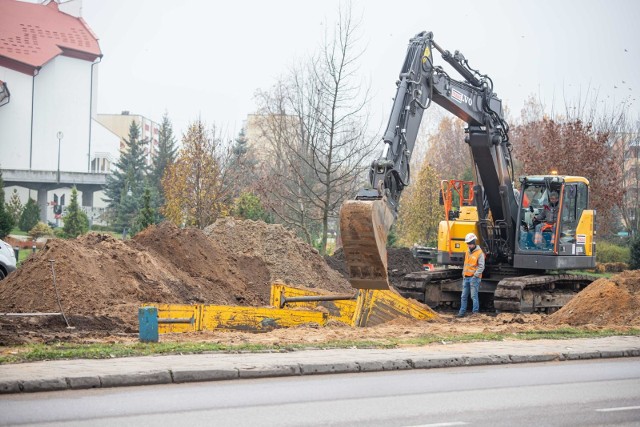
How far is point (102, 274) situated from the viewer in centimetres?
2003

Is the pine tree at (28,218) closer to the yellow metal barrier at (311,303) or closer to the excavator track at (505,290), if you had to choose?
the excavator track at (505,290)

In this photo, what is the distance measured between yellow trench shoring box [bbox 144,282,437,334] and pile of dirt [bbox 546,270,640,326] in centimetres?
330

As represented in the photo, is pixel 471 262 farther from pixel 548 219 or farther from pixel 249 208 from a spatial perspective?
pixel 249 208

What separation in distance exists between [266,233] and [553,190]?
886 cm

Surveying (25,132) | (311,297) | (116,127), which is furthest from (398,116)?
(116,127)

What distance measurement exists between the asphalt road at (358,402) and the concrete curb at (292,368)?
7.5 inches

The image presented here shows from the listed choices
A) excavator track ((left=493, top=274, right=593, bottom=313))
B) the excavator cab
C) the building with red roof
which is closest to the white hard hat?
excavator track ((left=493, top=274, right=593, bottom=313))

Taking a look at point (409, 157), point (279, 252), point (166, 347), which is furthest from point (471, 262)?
point (166, 347)

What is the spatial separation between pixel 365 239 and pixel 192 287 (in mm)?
7617

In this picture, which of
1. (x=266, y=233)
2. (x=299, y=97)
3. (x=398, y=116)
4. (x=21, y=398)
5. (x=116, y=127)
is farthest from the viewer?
(x=116, y=127)

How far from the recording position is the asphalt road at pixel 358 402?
368 inches

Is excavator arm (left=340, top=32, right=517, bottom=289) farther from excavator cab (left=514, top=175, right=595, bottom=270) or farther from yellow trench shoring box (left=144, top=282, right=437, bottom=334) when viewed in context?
yellow trench shoring box (left=144, top=282, right=437, bottom=334)

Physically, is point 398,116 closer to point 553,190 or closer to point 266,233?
point 553,190

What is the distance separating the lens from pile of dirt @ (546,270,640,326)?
69.5 feet
